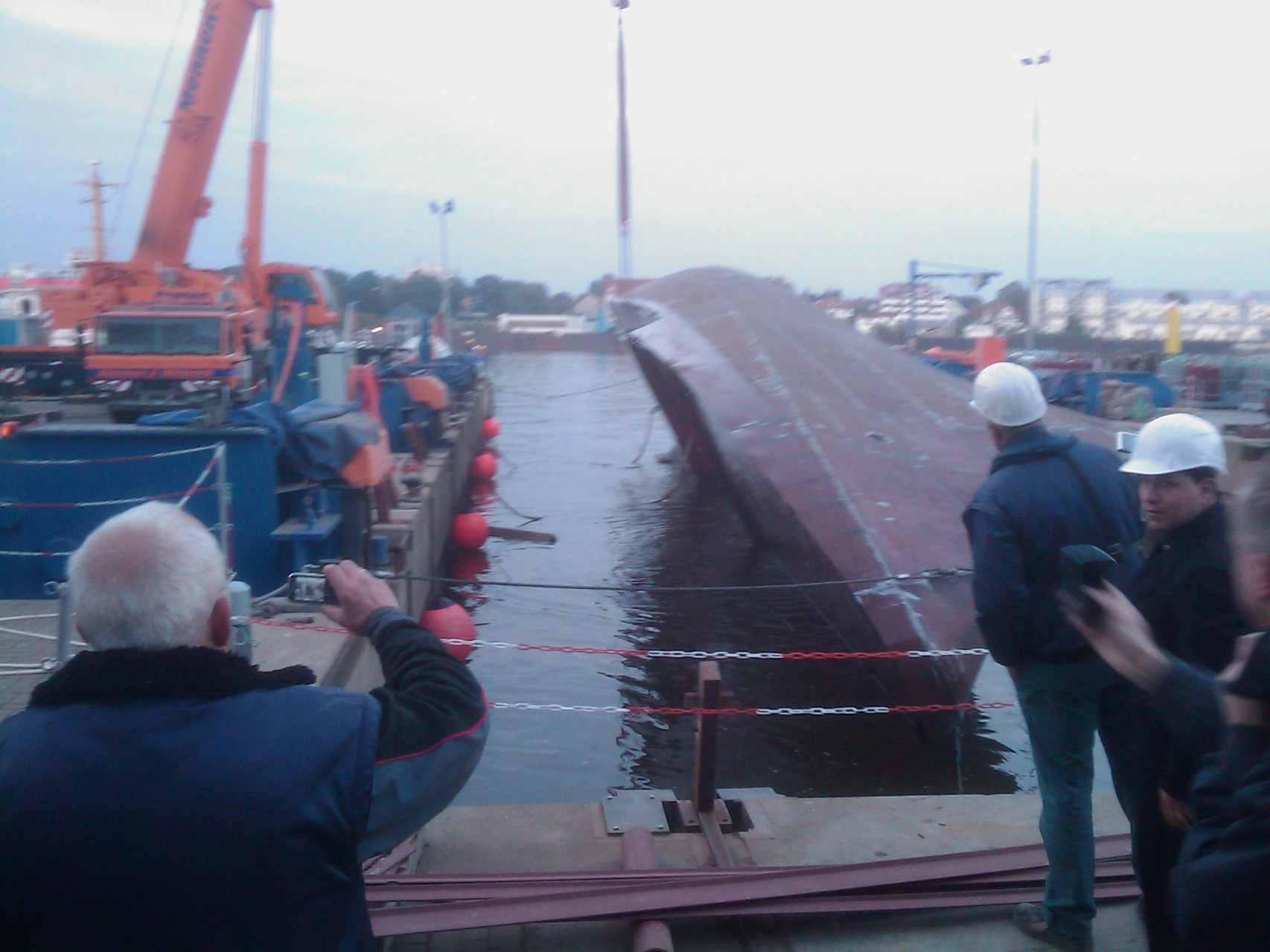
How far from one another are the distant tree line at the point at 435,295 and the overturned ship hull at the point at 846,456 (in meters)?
6.21

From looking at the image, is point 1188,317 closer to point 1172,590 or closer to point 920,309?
point 920,309

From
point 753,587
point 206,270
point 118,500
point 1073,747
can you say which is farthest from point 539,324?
point 1073,747

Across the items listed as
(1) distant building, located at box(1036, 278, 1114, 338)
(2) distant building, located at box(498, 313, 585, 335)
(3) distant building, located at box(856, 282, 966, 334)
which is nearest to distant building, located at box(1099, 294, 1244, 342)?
(1) distant building, located at box(1036, 278, 1114, 338)

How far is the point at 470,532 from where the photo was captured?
13867mm

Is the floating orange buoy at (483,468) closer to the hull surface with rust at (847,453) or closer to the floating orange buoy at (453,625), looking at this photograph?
the hull surface with rust at (847,453)

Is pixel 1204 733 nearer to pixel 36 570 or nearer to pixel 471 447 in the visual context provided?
pixel 36 570

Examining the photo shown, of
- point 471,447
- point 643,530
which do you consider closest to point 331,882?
point 643,530

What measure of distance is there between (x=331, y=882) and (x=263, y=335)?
12713 millimetres

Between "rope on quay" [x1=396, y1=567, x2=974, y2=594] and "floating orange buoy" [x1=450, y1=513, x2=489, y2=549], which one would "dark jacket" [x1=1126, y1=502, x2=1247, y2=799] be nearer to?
"rope on quay" [x1=396, y1=567, x2=974, y2=594]

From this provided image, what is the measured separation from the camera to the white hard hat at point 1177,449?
2541 millimetres

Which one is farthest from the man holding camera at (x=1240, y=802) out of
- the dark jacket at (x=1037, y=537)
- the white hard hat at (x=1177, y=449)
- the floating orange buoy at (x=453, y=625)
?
the floating orange buoy at (x=453, y=625)

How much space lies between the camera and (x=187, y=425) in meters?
7.41

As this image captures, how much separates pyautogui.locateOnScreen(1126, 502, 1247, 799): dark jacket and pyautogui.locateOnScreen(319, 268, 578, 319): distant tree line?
46.0 ft

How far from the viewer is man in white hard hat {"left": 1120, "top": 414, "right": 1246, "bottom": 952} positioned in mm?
2338
